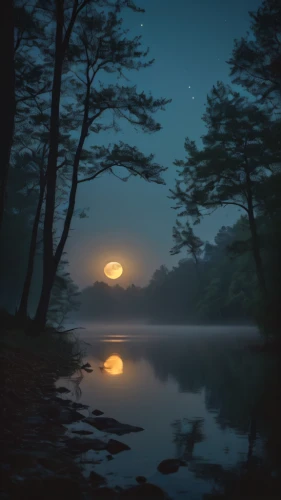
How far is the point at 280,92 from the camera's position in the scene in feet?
57.7

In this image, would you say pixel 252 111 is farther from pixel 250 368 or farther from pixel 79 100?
pixel 250 368

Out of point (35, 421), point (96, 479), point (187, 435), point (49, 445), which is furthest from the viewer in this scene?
point (35, 421)

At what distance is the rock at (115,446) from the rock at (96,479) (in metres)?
0.87

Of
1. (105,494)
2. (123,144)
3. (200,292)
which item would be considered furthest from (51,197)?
(200,292)

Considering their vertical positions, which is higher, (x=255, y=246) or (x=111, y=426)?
(x=255, y=246)

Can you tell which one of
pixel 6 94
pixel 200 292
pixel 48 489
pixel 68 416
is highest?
pixel 200 292

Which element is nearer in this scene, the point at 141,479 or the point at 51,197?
the point at 141,479

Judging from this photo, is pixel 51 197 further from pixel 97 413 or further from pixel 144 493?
pixel 144 493

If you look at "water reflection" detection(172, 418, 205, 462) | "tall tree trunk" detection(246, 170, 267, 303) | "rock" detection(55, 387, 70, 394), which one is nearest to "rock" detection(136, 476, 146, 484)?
"water reflection" detection(172, 418, 205, 462)

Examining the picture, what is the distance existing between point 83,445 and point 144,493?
1.54m

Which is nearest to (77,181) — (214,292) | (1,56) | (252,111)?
(1,56)

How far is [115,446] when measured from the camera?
477 centimetres

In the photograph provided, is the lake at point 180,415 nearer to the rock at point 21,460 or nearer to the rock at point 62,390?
the rock at point 62,390

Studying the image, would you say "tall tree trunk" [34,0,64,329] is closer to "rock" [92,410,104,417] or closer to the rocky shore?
the rocky shore
